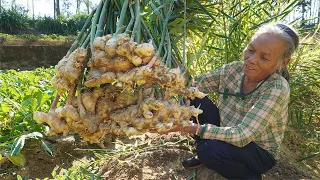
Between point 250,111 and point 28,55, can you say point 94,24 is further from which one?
point 28,55

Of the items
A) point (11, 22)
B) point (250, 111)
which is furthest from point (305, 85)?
point (11, 22)

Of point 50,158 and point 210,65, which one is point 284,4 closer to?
point 210,65

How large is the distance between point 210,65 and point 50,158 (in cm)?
92

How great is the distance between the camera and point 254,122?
1.13 m

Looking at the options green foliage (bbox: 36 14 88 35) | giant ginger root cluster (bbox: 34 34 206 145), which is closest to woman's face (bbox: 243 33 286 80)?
giant ginger root cluster (bbox: 34 34 206 145)

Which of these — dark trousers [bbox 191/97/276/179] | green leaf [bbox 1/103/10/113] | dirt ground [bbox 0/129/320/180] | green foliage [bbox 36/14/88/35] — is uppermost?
green foliage [bbox 36/14/88/35]

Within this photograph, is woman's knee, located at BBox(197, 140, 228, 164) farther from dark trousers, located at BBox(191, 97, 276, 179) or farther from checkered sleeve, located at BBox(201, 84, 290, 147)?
checkered sleeve, located at BBox(201, 84, 290, 147)

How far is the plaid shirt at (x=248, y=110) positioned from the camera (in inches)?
44.8

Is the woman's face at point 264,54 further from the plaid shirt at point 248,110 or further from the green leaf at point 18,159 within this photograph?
the green leaf at point 18,159

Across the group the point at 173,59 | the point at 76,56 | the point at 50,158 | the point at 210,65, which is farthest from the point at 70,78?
the point at 210,65

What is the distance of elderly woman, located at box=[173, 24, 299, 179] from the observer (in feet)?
3.72

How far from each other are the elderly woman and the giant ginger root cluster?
0.84 feet

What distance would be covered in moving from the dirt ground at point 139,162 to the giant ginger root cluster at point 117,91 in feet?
1.86

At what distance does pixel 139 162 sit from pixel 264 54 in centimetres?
70
